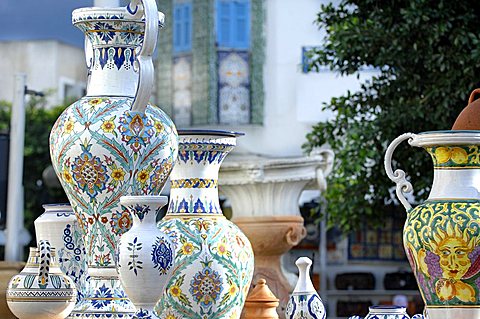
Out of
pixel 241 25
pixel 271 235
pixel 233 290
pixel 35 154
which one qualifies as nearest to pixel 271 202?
pixel 271 235

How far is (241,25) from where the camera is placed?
67.5 feet

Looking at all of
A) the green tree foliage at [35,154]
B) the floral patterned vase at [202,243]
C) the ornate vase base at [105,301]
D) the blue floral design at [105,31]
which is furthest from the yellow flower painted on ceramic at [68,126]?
the green tree foliage at [35,154]

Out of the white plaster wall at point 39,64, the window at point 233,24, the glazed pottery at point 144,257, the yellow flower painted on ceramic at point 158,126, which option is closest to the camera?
the glazed pottery at point 144,257

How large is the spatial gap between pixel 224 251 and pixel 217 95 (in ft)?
49.4

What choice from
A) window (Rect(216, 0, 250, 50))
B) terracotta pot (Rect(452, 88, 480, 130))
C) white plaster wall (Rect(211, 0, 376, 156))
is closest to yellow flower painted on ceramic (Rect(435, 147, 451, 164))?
terracotta pot (Rect(452, 88, 480, 130))

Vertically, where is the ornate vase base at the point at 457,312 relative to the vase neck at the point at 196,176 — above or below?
below

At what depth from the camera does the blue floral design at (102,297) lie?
4.89m

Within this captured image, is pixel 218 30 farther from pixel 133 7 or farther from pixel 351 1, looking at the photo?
pixel 133 7

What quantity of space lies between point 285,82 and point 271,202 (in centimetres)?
1211

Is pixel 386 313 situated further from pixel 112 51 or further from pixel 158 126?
pixel 112 51

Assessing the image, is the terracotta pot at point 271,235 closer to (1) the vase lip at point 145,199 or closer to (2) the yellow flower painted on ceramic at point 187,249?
(2) the yellow flower painted on ceramic at point 187,249

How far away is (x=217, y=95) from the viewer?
20.5m

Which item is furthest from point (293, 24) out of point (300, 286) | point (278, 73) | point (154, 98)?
point (300, 286)

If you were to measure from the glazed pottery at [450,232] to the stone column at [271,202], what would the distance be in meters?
3.04
